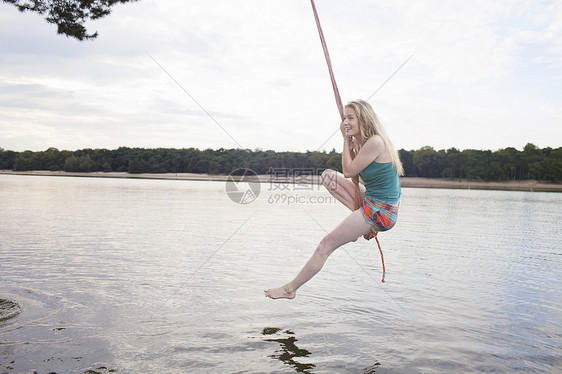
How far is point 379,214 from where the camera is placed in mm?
4820

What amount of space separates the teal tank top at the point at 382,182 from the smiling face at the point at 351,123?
39 cm

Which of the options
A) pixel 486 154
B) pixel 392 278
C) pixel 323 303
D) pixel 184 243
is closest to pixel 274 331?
pixel 323 303

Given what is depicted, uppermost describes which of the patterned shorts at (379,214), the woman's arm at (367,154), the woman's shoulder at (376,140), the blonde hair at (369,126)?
the blonde hair at (369,126)

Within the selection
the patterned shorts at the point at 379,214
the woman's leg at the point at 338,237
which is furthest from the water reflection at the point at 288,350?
the patterned shorts at the point at 379,214

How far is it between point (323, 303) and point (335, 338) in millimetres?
1391

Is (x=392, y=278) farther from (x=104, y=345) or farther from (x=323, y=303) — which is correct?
(x=104, y=345)

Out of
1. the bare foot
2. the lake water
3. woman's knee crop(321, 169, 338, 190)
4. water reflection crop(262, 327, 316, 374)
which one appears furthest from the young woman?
the lake water

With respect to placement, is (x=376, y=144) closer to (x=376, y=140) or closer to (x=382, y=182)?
(x=376, y=140)

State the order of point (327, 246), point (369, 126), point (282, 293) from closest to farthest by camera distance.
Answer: point (369, 126) → point (327, 246) → point (282, 293)

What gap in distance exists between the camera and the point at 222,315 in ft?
18.1

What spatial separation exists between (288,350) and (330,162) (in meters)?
121

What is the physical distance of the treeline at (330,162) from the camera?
123 metres

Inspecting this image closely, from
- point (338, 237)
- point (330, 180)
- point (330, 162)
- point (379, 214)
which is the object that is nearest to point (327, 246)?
point (338, 237)

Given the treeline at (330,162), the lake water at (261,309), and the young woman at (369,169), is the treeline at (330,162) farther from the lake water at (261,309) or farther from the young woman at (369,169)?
the young woman at (369,169)
